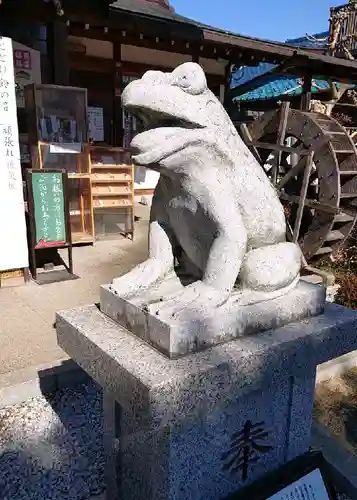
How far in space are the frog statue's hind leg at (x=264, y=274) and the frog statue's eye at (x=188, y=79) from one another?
785mm

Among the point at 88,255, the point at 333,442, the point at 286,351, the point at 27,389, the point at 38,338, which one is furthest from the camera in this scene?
the point at 88,255

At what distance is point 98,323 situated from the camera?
2049 mm

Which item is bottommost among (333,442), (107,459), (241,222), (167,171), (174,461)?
(333,442)

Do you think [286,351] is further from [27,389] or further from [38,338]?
[38,338]

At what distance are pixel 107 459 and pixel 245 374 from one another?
1.00 m

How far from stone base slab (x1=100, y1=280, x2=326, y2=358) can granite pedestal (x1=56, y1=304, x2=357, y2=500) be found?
39 mm

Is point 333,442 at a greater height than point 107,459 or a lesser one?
lesser

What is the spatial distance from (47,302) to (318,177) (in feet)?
13.5

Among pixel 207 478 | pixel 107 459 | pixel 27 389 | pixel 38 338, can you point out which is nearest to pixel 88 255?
pixel 38 338

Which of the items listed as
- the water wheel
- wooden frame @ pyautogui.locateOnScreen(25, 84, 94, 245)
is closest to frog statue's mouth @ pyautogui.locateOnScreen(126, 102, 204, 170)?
the water wheel

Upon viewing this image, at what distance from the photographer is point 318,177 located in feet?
20.1

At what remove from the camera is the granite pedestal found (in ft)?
→ 5.32

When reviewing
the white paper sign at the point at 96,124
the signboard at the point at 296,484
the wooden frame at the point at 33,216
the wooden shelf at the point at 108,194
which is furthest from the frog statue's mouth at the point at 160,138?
the white paper sign at the point at 96,124

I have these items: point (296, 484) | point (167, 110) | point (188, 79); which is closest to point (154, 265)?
point (167, 110)
